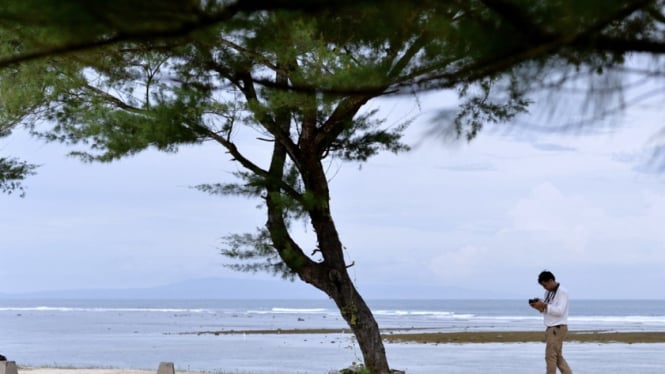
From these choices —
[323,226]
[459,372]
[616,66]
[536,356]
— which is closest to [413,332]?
[536,356]

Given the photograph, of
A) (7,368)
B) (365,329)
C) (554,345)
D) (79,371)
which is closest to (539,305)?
(554,345)

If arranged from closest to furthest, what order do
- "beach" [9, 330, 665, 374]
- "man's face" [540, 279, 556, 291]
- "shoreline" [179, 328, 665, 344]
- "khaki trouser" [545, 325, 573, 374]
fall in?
"man's face" [540, 279, 556, 291] < "khaki trouser" [545, 325, 573, 374] < "beach" [9, 330, 665, 374] < "shoreline" [179, 328, 665, 344]

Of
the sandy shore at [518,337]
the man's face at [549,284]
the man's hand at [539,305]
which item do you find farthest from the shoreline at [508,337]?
the man's face at [549,284]

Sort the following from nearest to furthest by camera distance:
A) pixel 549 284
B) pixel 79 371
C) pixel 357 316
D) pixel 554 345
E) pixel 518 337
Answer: pixel 549 284 → pixel 554 345 → pixel 357 316 → pixel 79 371 → pixel 518 337

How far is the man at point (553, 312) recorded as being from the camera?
1061 centimetres

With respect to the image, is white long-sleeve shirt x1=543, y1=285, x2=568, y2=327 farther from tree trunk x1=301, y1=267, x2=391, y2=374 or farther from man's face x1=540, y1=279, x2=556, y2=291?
tree trunk x1=301, y1=267, x2=391, y2=374

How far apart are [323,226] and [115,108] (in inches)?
125

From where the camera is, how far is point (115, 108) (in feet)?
44.8

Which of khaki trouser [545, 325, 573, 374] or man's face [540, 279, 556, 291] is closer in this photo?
man's face [540, 279, 556, 291]

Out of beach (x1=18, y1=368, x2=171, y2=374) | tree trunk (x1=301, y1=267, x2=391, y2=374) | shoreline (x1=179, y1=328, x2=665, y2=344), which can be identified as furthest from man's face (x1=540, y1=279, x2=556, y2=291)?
shoreline (x1=179, y1=328, x2=665, y2=344)

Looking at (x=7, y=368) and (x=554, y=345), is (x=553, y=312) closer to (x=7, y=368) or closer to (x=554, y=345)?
(x=554, y=345)

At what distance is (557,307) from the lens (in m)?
10.7

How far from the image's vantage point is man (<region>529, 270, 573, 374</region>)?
1061 cm

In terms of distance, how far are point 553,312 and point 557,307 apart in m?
0.07
